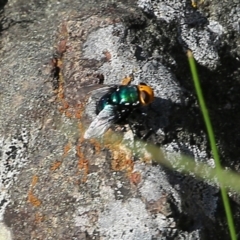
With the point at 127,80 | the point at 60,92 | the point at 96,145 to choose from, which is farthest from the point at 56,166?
the point at 127,80

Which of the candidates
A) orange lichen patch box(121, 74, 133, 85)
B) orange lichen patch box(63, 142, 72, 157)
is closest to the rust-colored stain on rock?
orange lichen patch box(63, 142, 72, 157)

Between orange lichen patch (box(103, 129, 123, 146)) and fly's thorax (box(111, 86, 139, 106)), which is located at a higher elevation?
fly's thorax (box(111, 86, 139, 106))

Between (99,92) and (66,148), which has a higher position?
(99,92)

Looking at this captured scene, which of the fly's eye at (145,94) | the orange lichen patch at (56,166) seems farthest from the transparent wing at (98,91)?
the orange lichen patch at (56,166)

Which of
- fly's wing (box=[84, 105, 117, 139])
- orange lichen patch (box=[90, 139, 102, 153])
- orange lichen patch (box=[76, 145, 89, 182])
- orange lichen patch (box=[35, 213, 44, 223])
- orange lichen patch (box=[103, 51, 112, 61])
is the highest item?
orange lichen patch (box=[103, 51, 112, 61])

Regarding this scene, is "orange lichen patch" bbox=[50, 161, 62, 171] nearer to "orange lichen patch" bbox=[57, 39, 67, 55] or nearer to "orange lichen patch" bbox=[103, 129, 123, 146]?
"orange lichen patch" bbox=[103, 129, 123, 146]

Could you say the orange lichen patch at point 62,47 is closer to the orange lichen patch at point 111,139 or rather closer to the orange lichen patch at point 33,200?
the orange lichen patch at point 111,139

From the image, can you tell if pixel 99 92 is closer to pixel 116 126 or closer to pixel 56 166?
pixel 116 126
